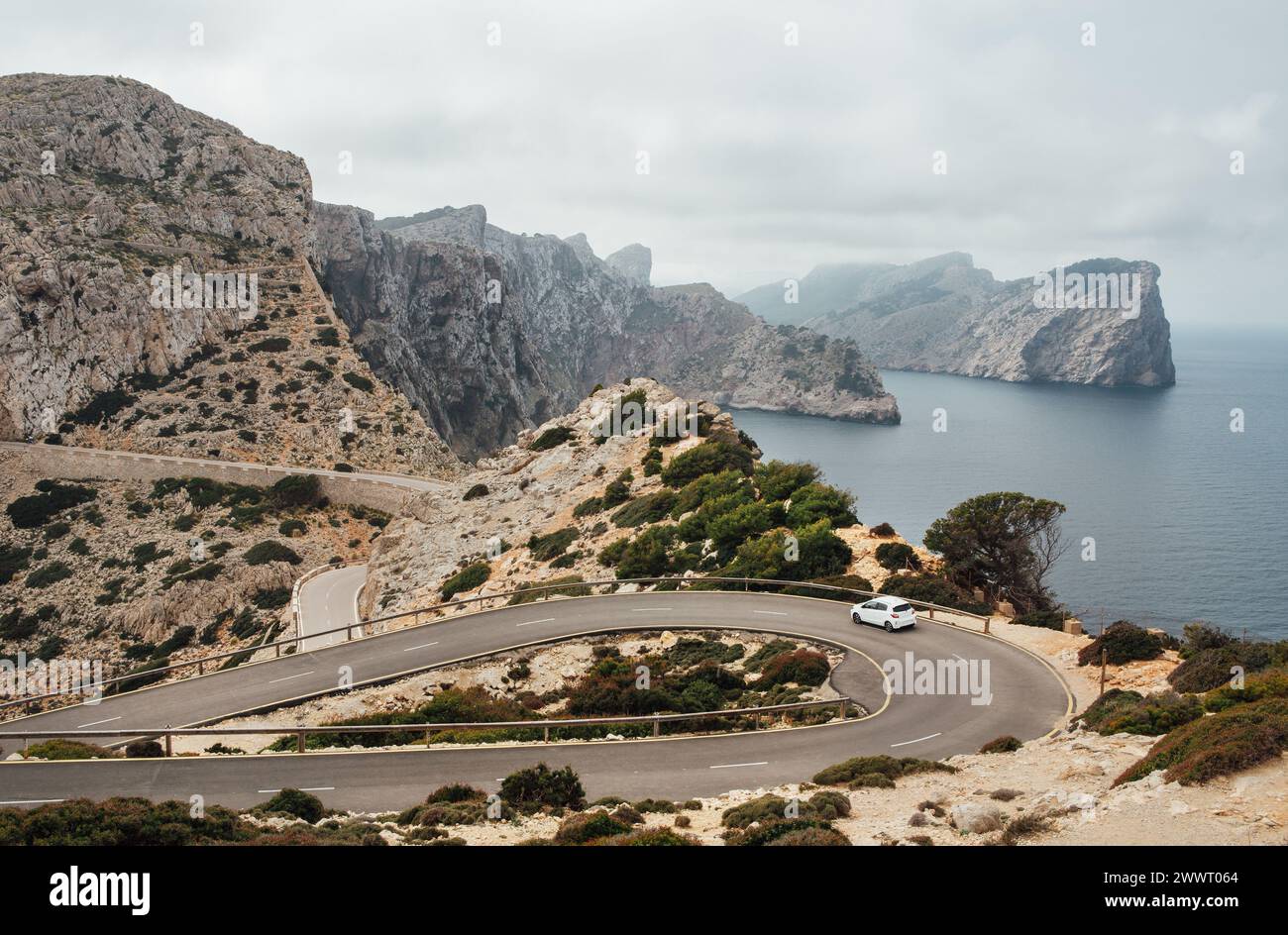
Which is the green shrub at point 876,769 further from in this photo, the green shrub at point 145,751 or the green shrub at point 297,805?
the green shrub at point 145,751

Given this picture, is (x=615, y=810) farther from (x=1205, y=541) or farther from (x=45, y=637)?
(x=1205, y=541)

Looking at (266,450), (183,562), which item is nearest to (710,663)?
(183,562)

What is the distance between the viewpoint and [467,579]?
4372 centimetres

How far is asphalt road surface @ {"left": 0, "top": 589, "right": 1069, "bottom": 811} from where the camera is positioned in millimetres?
18172

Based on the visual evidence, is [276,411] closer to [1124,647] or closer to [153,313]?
[153,313]

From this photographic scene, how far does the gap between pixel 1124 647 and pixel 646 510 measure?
25.0 m

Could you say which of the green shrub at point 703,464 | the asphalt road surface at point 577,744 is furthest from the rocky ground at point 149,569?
the green shrub at point 703,464

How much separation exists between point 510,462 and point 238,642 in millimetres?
20487

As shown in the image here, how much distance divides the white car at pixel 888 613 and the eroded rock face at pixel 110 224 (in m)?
74.8

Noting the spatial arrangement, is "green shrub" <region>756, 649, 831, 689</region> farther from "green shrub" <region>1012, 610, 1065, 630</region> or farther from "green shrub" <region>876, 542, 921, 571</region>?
"green shrub" <region>876, 542, 921, 571</region>

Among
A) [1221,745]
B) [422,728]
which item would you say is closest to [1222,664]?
[1221,745]

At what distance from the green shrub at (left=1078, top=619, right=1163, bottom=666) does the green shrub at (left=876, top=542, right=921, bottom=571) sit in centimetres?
1024

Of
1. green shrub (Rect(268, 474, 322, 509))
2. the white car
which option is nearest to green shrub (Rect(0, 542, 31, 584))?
green shrub (Rect(268, 474, 322, 509))

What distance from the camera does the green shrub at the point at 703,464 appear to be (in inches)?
1916
